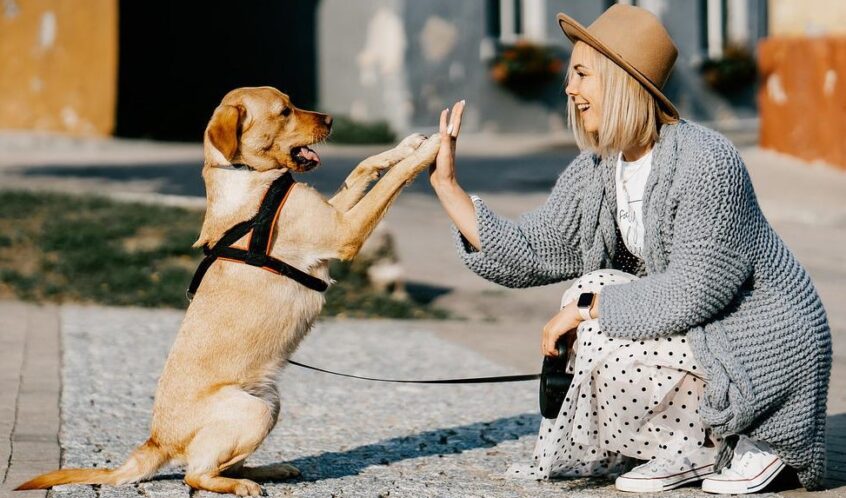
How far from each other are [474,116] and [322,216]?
56.7ft

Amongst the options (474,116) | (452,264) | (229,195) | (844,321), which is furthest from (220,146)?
(474,116)

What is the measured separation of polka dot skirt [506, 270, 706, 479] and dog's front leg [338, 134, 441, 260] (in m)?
0.73

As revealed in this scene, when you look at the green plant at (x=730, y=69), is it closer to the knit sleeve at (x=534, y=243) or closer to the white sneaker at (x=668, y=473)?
the knit sleeve at (x=534, y=243)

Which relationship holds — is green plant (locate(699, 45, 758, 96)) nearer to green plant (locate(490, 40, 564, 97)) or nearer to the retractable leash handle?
green plant (locate(490, 40, 564, 97))

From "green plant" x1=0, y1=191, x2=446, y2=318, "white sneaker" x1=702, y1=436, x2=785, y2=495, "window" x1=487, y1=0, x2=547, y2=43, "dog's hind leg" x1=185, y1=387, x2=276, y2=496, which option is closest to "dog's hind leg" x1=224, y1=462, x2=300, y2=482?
"dog's hind leg" x1=185, y1=387, x2=276, y2=496

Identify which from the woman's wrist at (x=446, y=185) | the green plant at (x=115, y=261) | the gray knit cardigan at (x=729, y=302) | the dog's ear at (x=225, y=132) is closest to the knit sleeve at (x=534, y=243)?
the woman's wrist at (x=446, y=185)

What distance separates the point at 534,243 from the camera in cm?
471

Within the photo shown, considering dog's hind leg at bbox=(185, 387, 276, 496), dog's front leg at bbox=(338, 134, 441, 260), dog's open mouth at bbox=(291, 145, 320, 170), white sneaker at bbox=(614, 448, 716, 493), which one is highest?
dog's open mouth at bbox=(291, 145, 320, 170)

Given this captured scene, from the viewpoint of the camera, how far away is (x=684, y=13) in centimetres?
2266

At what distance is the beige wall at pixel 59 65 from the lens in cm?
1862

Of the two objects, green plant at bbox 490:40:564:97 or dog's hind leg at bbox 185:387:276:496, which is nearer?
dog's hind leg at bbox 185:387:276:496

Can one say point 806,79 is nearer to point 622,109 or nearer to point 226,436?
point 622,109

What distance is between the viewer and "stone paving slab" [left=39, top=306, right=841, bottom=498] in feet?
14.9

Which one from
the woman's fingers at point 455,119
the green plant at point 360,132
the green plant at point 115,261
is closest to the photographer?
the woman's fingers at point 455,119
